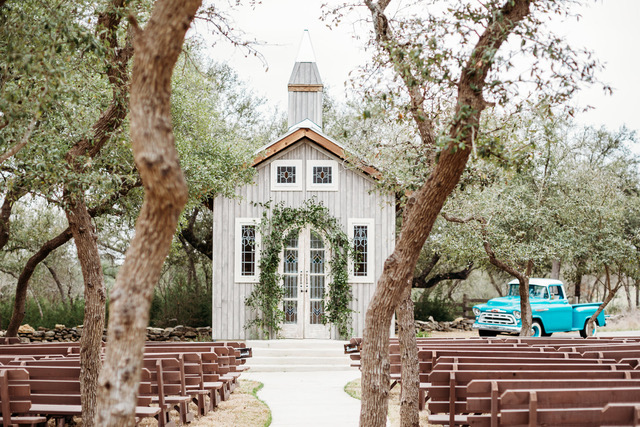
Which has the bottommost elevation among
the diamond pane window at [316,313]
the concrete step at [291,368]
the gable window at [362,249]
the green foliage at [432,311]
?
the concrete step at [291,368]

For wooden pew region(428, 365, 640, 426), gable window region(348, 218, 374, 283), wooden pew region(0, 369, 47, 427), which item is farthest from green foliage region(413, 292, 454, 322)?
wooden pew region(0, 369, 47, 427)

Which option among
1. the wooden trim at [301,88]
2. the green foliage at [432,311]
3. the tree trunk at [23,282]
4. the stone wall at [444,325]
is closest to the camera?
the tree trunk at [23,282]

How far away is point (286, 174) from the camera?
18.5 m

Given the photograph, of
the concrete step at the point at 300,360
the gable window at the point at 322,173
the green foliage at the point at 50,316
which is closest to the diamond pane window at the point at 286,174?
the gable window at the point at 322,173

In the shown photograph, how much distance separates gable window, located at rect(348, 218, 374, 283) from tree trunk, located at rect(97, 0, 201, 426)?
46.6ft

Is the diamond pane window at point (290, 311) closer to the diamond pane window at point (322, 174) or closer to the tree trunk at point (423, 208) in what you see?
the diamond pane window at point (322, 174)

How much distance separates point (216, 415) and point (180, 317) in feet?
45.5

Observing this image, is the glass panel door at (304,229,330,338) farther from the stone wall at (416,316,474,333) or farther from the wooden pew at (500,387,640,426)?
the wooden pew at (500,387,640,426)

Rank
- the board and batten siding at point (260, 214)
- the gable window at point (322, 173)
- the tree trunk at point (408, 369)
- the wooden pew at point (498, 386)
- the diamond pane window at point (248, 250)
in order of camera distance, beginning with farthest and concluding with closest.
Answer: the gable window at point (322, 173)
the diamond pane window at point (248, 250)
the board and batten siding at point (260, 214)
the tree trunk at point (408, 369)
the wooden pew at point (498, 386)

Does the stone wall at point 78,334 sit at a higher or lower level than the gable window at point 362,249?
lower

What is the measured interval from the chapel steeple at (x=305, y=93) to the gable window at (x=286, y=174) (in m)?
3.10

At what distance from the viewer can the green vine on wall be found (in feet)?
58.2

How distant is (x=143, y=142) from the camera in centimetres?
389

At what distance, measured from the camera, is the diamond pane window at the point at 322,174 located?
60.6ft
